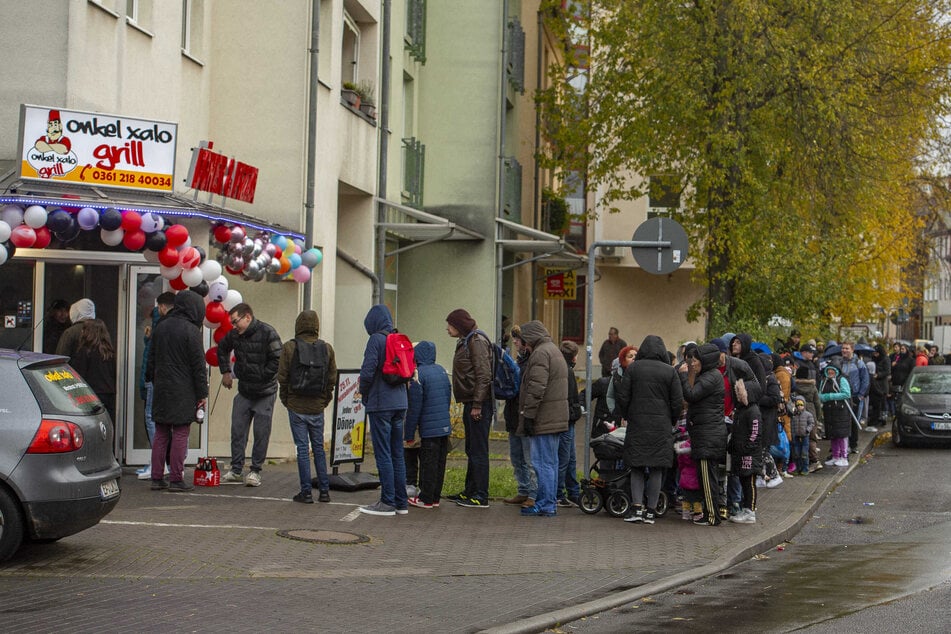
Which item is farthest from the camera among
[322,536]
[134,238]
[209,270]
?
[209,270]

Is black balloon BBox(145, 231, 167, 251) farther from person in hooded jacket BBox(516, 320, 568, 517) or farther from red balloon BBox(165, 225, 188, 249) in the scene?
person in hooded jacket BBox(516, 320, 568, 517)

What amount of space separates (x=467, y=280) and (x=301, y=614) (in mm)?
17770

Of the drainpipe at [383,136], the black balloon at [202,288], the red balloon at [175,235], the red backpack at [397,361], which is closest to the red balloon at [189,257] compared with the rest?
the red balloon at [175,235]

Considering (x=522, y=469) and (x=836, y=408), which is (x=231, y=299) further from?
(x=836, y=408)

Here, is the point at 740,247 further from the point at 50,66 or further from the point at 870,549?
the point at 50,66

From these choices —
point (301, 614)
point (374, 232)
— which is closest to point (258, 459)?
point (301, 614)

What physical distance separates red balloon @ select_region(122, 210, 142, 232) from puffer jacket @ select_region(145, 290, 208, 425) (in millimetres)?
856

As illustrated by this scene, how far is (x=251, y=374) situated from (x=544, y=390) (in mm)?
3104

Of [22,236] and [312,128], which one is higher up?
[312,128]

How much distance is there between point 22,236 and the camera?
1161 cm

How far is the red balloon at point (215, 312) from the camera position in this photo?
14.0 metres

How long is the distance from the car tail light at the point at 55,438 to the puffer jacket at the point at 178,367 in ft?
12.5

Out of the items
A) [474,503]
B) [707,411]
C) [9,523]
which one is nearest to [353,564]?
[9,523]

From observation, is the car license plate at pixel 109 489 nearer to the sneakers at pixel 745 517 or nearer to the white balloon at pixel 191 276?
the white balloon at pixel 191 276
